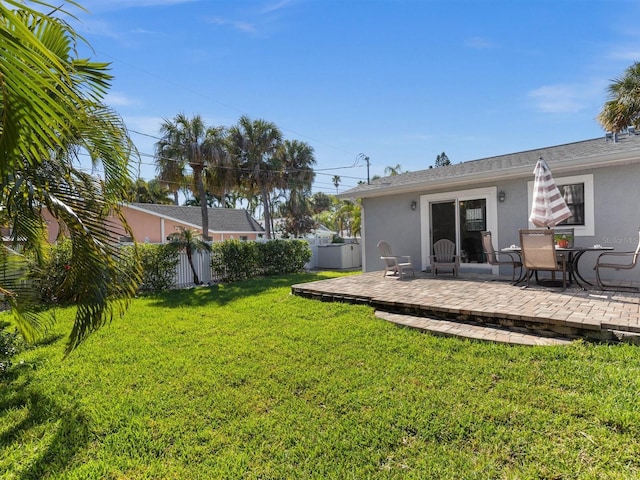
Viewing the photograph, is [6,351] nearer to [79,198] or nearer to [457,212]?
[79,198]

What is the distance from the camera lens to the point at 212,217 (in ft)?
89.1

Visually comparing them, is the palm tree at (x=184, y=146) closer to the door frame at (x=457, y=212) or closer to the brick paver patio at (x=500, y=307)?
the door frame at (x=457, y=212)

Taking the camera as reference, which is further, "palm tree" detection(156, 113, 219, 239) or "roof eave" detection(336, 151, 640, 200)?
"palm tree" detection(156, 113, 219, 239)

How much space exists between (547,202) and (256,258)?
9.46 meters

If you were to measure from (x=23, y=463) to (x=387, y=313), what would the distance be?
15.6 ft

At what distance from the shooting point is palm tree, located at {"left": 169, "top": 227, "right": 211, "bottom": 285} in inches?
424

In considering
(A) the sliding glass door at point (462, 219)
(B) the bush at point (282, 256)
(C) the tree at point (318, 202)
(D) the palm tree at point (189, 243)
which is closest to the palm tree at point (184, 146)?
(B) the bush at point (282, 256)

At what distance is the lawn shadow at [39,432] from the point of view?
8.27ft

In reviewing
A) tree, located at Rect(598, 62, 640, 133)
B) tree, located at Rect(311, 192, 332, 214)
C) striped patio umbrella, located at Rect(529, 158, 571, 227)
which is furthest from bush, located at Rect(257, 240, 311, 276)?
tree, located at Rect(311, 192, 332, 214)

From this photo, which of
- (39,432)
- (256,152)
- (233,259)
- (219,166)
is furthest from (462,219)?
(256,152)

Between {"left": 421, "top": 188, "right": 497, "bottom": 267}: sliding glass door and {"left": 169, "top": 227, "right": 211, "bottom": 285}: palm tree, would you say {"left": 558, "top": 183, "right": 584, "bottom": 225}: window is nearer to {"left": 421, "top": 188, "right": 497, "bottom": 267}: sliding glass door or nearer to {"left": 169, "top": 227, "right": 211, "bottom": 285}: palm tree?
{"left": 421, "top": 188, "right": 497, "bottom": 267}: sliding glass door

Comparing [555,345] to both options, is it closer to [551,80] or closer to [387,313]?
[387,313]

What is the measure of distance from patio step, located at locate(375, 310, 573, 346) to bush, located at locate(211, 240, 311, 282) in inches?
314

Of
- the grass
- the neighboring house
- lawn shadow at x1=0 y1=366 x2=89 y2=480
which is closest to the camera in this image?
the grass
